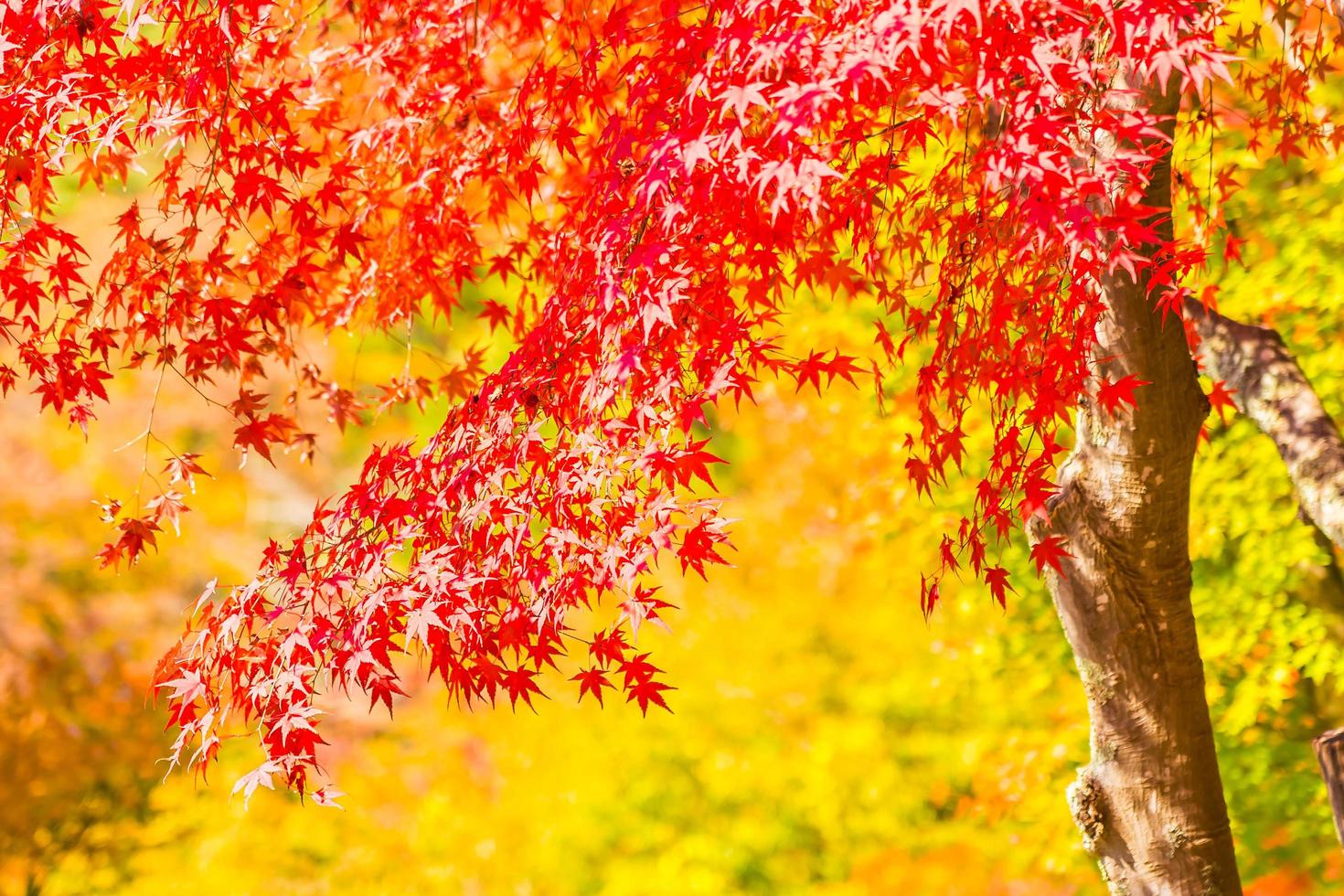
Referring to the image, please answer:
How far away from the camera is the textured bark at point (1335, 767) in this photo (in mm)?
2719

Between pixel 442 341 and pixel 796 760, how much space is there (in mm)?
5249

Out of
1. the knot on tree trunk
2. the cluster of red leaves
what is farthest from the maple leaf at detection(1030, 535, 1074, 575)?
the knot on tree trunk

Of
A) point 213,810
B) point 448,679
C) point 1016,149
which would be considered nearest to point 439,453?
point 448,679

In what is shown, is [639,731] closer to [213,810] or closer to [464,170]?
[213,810]

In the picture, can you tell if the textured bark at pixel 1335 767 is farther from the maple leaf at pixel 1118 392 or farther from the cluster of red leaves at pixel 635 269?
the maple leaf at pixel 1118 392

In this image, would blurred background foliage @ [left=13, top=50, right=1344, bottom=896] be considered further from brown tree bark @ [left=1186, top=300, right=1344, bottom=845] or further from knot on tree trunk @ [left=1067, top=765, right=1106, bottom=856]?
knot on tree trunk @ [left=1067, top=765, right=1106, bottom=856]

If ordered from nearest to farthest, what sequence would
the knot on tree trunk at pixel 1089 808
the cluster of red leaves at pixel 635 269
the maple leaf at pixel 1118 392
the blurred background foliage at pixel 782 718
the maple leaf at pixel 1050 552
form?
the cluster of red leaves at pixel 635 269, the maple leaf at pixel 1118 392, the maple leaf at pixel 1050 552, the knot on tree trunk at pixel 1089 808, the blurred background foliage at pixel 782 718

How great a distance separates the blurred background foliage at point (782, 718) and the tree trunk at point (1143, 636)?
1161mm

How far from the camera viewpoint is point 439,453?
2.96 metres

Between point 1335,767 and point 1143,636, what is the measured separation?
0.59 m

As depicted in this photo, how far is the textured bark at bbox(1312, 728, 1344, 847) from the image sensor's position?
2719 mm

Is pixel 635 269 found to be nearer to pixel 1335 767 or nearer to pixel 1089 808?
pixel 1335 767

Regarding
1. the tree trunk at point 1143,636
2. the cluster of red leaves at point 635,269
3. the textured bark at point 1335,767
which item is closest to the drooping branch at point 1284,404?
the tree trunk at point 1143,636

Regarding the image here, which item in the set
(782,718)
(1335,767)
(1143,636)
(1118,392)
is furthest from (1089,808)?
(782,718)
